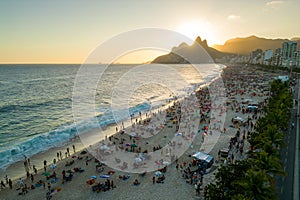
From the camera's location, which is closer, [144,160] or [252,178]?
[252,178]

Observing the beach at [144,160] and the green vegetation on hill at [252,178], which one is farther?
the beach at [144,160]

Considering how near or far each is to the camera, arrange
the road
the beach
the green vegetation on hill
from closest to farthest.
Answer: the green vegetation on hill
the road
the beach

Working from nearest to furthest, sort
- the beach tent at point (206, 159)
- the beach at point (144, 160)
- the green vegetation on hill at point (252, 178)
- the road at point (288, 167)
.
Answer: the green vegetation on hill at point (252, 178) < the road at point (288, 167) < the beach at point (144, 160) < the beach tent at point (206, 159)

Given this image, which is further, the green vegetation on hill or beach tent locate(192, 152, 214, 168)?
beach tent locate(192, 152, 214, 168)

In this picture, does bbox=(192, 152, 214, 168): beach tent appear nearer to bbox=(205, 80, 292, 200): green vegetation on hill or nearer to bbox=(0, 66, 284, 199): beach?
bbox=(0, 66, 284, 199): beach

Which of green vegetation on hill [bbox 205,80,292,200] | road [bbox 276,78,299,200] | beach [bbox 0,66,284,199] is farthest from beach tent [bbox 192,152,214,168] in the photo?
road [bbox 276,78,299,200]

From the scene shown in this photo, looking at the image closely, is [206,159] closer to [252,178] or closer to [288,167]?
[288,167]

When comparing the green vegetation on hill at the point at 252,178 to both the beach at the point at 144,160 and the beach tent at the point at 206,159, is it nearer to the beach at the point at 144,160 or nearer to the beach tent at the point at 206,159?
the beach at the point at 144,160

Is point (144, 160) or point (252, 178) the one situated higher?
point (252, 178)

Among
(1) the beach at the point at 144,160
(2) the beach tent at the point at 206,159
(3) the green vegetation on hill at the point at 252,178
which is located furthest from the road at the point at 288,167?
(2) the beach tent at the point at 206,159

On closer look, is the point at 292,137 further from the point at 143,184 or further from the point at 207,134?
the point at 143,184

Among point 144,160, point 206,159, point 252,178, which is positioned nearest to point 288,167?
point 206,159
